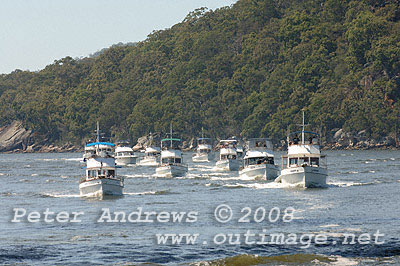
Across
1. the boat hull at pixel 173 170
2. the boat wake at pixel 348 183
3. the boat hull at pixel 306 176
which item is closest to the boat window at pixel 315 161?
the boat hull at pixel 306 176

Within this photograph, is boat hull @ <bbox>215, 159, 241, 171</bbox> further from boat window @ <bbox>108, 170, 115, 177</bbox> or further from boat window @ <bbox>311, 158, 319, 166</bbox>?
boat window @ <bbox>108, 170, 115, 177</bbox>

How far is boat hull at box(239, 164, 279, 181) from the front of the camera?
77.5 metres

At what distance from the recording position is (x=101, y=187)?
58125 millimetres

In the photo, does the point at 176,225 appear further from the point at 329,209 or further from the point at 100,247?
the point at 329,209

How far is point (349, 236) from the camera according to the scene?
37531 millimetres

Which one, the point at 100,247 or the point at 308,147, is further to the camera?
the point at 308,147

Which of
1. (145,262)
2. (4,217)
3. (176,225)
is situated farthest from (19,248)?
(4,217)

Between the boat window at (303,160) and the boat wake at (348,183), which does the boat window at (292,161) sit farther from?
the boat wake at (348,183)

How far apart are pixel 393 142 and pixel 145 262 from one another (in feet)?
540

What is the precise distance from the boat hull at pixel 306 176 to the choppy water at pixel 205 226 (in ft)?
4.12

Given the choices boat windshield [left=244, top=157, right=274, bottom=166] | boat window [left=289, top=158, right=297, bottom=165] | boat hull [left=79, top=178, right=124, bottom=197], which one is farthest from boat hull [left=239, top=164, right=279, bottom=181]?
boat hull [left=79, top=178, right=124, bottom=197]

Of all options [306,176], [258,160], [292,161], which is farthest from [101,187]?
[258,160]

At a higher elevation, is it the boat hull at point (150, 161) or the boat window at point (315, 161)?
the boat window at point (315, 161)

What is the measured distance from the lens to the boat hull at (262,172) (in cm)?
7750
